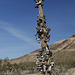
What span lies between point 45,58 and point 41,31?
92 centimetres

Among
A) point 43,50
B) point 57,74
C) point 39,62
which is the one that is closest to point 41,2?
point 43,50

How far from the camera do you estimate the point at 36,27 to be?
4.48 m

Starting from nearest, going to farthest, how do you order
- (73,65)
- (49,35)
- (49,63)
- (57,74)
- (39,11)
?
(49,63), (49,35), (39,11), (57,74), (73,65)

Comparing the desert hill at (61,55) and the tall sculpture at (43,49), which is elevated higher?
the desert hill at (61,55)

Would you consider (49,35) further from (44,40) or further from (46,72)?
(46,72)

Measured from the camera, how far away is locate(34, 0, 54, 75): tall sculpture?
4094mm

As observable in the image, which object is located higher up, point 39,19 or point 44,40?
point 39,19

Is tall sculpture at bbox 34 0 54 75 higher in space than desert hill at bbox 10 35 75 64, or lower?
lower

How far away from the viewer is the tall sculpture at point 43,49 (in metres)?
4.09

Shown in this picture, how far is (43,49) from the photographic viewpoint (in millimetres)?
4215

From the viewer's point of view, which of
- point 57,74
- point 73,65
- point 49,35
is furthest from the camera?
point 73,65

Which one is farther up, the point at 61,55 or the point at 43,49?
the point at 61,55

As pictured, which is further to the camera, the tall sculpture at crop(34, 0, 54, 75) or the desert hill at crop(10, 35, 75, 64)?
the desert hill at crop(10, 35, 75, 64)

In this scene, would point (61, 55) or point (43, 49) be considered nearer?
point (43, 49)
